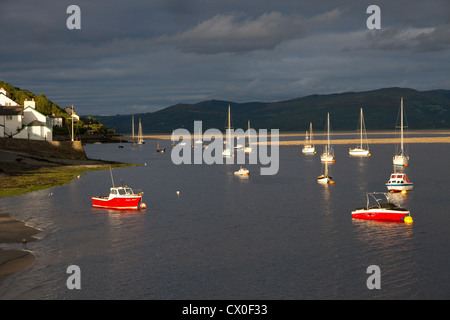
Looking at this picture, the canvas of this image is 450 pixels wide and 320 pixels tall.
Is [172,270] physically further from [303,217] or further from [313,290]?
[303,217]

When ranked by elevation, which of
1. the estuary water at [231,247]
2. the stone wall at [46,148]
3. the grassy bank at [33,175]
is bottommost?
the estuary water at [231,247]

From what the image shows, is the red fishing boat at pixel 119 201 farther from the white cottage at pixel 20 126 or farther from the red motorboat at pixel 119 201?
the white cottage at pixel 20 126

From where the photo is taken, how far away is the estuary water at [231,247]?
3378 cm

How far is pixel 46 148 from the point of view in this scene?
407ft

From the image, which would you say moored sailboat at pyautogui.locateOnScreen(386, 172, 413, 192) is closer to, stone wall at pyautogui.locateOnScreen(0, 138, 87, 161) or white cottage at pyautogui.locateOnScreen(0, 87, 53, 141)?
stone wall at pyautogui.locateOnScreen(0, 138, 87, 161)

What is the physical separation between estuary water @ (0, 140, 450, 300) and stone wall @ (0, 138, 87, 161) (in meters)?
39.8

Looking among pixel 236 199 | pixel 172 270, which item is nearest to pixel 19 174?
pixel 236 199

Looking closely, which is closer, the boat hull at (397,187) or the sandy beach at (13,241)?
the sandy beach at (13,241)

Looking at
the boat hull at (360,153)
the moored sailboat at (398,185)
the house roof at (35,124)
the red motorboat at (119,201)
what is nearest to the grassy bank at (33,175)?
the red motorboat at (119,201)

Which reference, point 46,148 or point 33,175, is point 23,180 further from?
point 46,148

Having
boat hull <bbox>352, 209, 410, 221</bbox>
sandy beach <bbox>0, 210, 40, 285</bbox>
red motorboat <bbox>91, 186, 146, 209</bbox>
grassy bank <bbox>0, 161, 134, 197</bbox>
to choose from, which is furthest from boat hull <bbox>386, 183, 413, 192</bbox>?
grassy bank <bbox>0, 161, 134, 197</bbox>

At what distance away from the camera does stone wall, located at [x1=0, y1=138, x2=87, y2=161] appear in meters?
116

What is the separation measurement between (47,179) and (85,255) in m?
52.9

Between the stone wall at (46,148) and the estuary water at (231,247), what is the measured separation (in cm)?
3980
